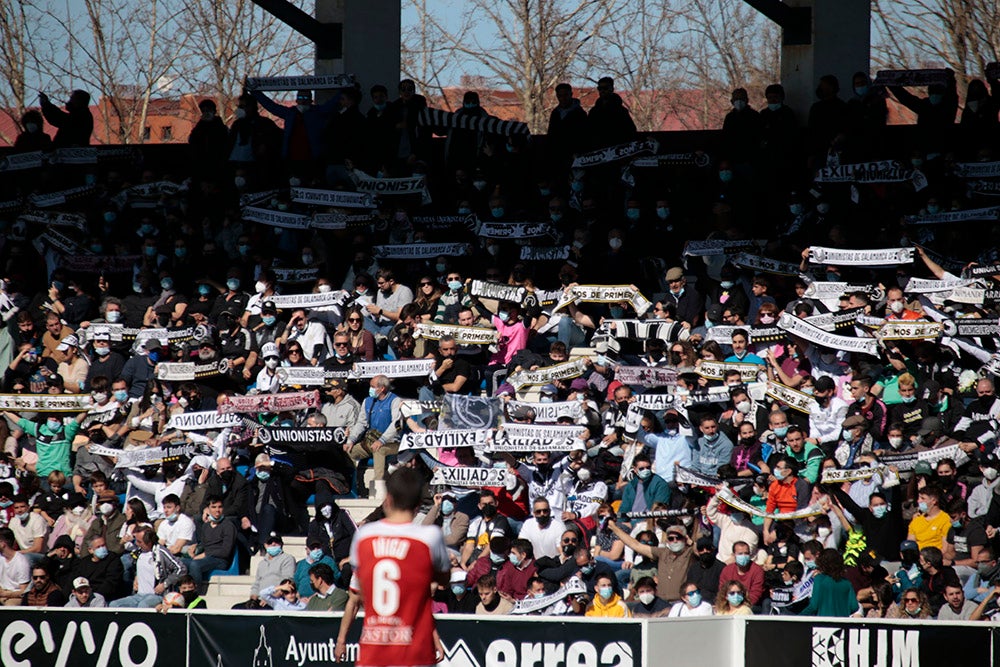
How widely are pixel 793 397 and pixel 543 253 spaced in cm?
507

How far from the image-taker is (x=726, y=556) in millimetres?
16219

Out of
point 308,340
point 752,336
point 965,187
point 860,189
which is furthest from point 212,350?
point 965,187

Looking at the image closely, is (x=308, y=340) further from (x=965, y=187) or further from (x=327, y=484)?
(x=965, y=187)

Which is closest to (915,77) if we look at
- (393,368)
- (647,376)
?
(647,376)

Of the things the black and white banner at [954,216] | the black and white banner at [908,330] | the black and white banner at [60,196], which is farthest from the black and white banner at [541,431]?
the black and white banner at [60,196]

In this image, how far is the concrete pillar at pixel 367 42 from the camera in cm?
2514

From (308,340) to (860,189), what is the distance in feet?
24.8

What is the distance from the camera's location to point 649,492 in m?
16.9

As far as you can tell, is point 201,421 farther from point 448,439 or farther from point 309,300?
point 448,439

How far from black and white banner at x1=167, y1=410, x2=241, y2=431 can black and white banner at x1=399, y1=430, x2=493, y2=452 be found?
2.52 meters

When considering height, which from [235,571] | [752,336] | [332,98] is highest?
[332,98]

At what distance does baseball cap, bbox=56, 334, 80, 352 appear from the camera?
21.6 meters

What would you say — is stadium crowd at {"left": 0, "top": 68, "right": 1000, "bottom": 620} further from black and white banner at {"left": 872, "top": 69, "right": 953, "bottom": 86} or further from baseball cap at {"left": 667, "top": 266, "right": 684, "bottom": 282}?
black and white banner at {"left": 872, "top": 69, "right": 953, "bottom": 86}

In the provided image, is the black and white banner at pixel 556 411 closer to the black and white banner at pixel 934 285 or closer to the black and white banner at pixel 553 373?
the black and white banner at pixel 553 373
